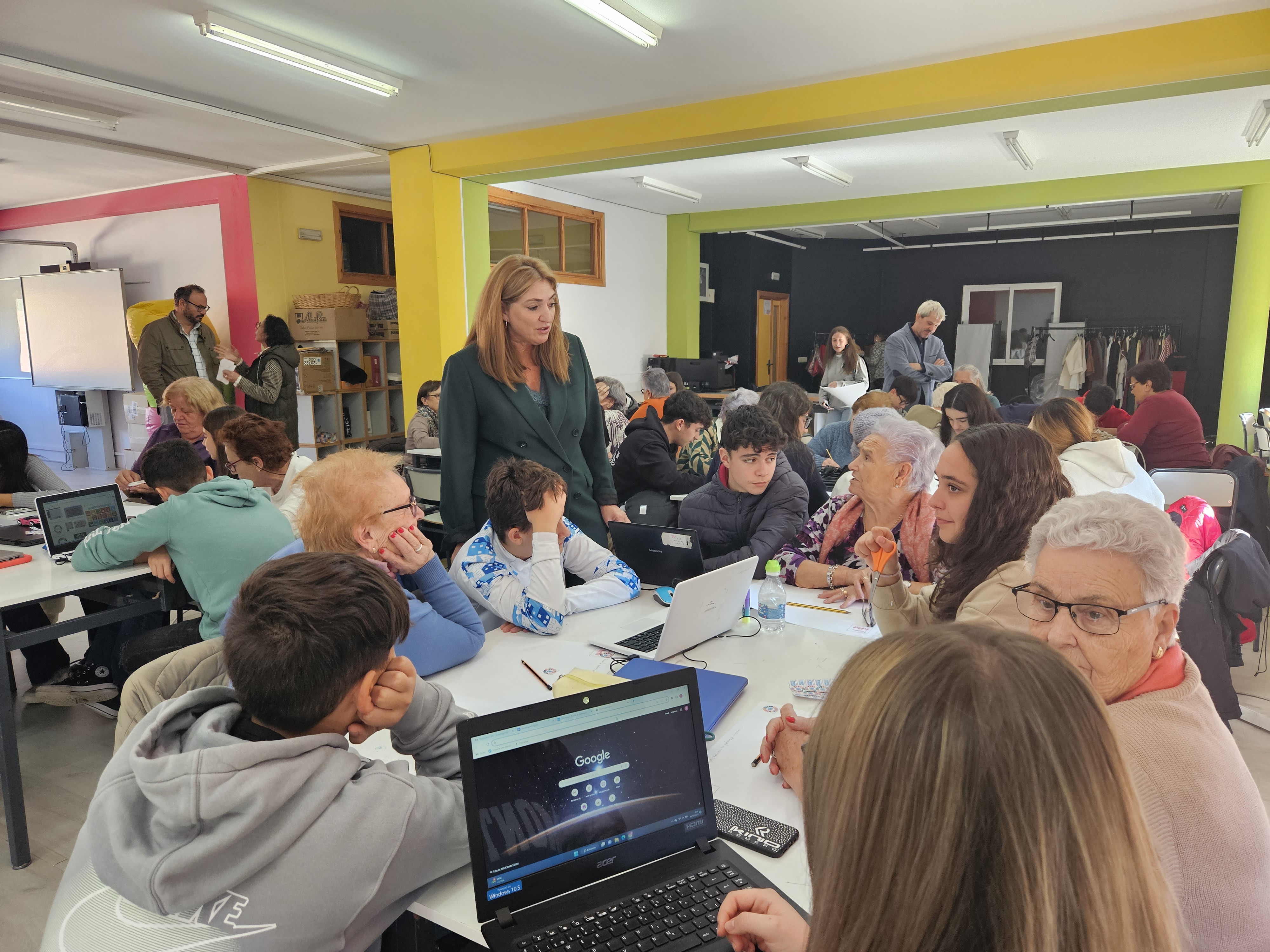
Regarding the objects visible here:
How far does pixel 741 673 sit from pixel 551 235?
304 inches

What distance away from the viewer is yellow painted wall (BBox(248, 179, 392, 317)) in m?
7.74

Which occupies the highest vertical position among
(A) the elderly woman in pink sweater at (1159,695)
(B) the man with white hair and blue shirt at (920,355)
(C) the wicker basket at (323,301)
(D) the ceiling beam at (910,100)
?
(D) the ceiling beam at (910,100)

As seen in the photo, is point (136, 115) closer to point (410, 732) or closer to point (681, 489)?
point (681, 489)

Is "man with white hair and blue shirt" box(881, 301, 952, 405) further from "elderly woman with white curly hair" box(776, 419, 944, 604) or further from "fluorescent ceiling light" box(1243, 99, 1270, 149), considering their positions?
"elderly woman with white curly hair" box(776, 419, 944, 604)

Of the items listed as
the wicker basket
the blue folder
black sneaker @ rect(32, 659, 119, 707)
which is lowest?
black sneaker @ rect(32, 659, 119, 707)

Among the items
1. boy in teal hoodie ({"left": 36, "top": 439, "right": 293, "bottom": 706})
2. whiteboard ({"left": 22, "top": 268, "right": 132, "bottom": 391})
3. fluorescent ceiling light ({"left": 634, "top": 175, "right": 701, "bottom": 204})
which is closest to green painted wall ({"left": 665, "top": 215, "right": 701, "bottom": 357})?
fluorescent ceiling light ({"left": 634, "top": 175, "right": 701, "bottom": 204})

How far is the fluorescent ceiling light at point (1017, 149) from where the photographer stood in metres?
6.50

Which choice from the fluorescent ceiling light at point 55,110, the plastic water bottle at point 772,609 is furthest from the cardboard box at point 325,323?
the plastic water bottle at point 772,609

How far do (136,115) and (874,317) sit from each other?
37.1ft

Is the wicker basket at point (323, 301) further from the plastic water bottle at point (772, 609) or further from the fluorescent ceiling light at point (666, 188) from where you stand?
the plastic water bottle at point (772, 609)

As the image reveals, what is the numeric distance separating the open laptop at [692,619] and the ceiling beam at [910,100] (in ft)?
13.0

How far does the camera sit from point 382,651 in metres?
1.26

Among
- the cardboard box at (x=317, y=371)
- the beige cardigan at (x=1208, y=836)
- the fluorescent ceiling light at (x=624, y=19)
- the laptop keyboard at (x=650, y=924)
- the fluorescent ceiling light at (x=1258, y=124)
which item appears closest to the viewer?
the beige cardigan at (x=1208, y=836)

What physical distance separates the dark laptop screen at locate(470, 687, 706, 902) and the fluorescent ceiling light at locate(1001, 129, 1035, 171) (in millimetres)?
6689
